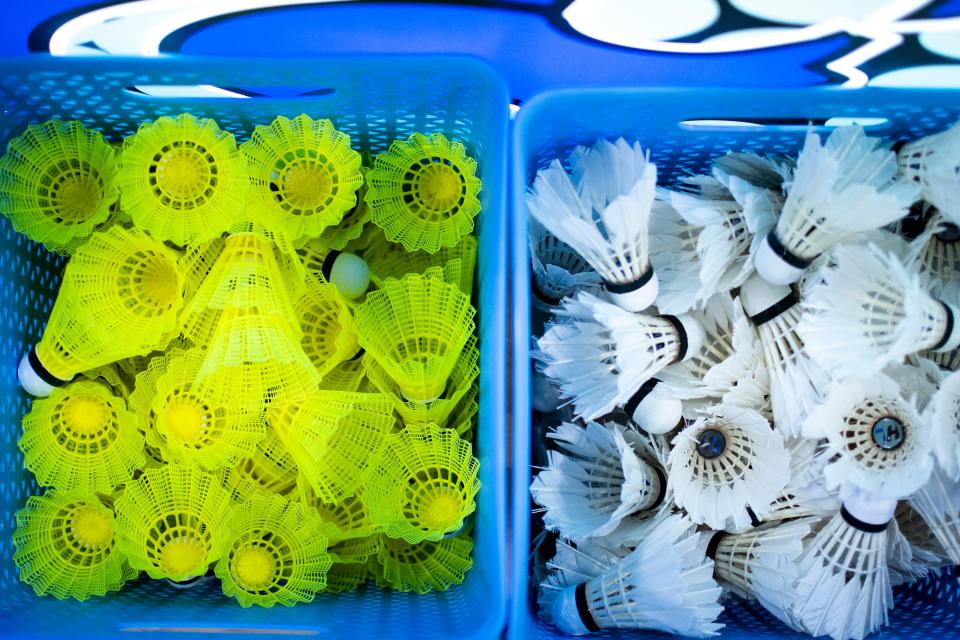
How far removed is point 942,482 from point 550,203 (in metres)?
0.57

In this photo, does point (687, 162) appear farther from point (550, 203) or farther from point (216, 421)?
point (216, 421)

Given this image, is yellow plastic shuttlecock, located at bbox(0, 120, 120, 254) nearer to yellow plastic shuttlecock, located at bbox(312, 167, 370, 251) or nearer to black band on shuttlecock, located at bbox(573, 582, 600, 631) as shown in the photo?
yellow plastic shuttlecock, located at bbox(312, 167, 370, 251)

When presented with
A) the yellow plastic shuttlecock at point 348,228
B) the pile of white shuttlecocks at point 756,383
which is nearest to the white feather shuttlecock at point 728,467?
the pile of white shuttlecocks at point 756,383

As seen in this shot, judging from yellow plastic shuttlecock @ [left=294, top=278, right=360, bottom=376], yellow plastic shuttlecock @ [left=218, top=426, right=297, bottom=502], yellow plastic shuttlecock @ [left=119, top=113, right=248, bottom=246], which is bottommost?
yellow plastic shuttlecock @ [left=218, top=426, right=297, bottom=502]

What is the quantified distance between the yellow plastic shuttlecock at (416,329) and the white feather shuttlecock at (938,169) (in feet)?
1.77

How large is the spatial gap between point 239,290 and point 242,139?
0.87ft

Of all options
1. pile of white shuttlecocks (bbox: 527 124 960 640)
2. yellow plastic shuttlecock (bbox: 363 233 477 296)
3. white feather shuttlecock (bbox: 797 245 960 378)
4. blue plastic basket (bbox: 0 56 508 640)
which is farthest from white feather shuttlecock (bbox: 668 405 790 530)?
yellow plastic shuttlecock (bbox: 363 233 477 296)

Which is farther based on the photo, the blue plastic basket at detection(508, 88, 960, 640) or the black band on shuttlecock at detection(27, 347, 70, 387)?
the black band on shuttlecock at detection(27, 347, 70, 387)

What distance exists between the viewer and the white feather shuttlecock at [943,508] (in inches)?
37.5

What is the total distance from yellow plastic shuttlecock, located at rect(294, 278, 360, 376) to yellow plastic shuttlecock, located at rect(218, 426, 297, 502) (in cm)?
11

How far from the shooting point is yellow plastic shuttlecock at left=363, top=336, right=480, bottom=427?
3.24ft

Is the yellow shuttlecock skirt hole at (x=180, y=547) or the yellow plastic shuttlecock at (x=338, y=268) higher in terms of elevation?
the yellow plastic shuttlecock at (x=338, y=268)

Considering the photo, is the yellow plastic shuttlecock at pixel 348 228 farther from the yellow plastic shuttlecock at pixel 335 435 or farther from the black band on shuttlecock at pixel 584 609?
the black band on shuttlecock at pixel 584 609

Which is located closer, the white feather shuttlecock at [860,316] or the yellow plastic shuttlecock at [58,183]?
the white feather shuttlecock at [860,316]
